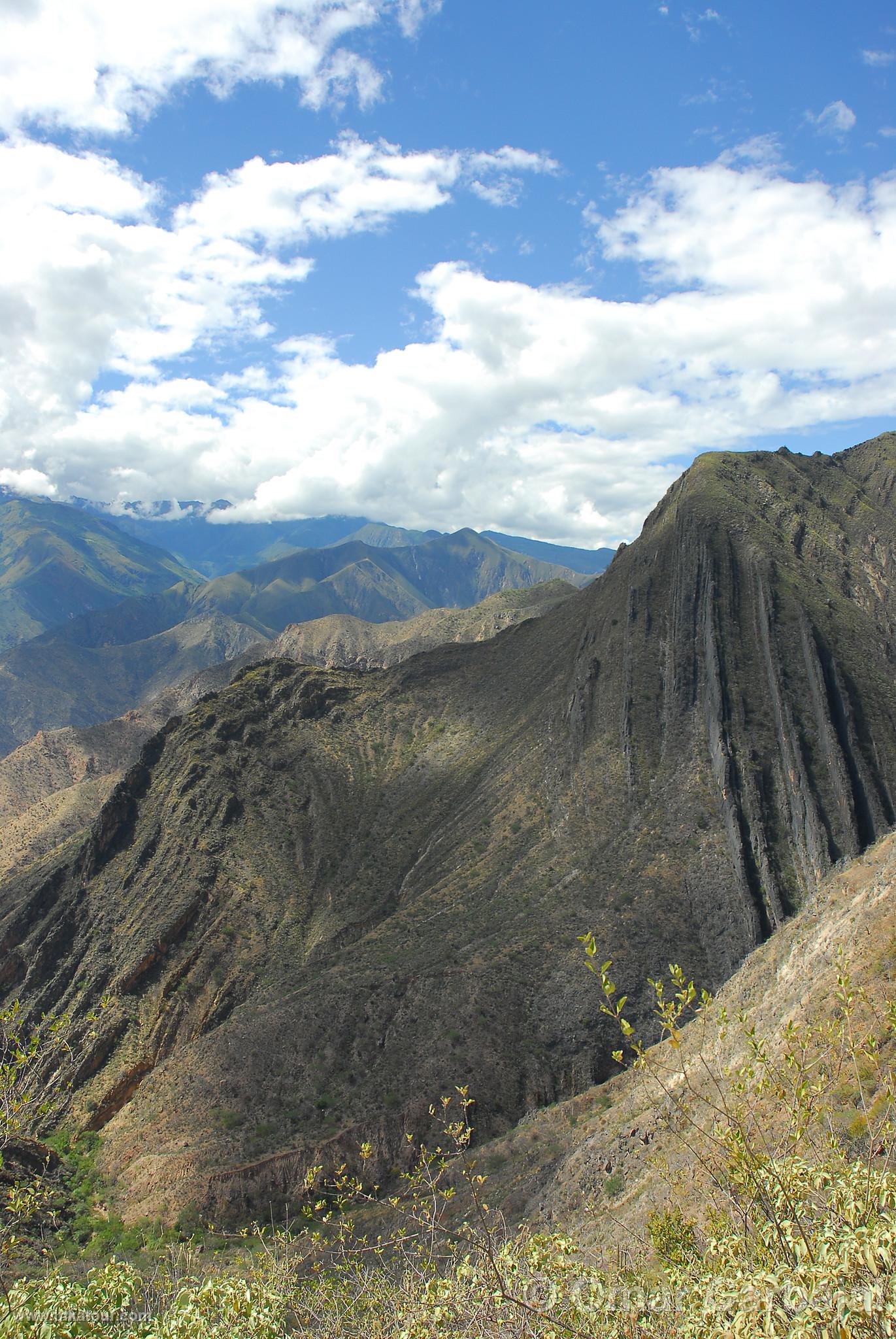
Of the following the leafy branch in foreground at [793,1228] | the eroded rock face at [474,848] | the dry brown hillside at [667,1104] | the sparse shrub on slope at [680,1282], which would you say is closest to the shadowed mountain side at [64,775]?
the eroded rock face at [474,848]

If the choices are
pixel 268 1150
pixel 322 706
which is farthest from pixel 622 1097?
pixel 322 706

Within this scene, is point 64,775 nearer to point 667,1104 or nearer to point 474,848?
point 474,848

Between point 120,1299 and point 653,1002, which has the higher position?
point 120,1299

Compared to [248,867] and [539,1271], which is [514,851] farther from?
[539,1271]

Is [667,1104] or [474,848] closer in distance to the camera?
[667,1104]

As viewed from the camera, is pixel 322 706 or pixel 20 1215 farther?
pixel 322 706

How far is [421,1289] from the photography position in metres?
13.1

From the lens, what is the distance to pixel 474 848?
73438 mm

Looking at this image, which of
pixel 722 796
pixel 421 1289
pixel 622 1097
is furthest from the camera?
pixel 722 796

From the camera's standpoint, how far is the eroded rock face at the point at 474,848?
50.0 m

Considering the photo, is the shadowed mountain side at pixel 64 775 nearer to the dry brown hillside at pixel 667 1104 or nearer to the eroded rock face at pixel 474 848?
the eroded rock face at pixel 474 848

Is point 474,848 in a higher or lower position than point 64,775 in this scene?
lower

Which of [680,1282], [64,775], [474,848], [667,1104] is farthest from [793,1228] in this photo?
[64,775]

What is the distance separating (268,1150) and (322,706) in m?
60.4
